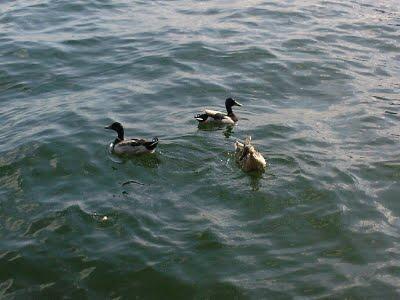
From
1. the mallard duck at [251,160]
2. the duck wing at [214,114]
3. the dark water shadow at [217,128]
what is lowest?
the dark water shadow at [217,128]

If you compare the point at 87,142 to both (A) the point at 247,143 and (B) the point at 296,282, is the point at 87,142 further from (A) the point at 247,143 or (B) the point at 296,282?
(B) the point at 296,282

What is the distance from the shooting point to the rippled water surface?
9.89 metres

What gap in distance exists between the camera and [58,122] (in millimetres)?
15695

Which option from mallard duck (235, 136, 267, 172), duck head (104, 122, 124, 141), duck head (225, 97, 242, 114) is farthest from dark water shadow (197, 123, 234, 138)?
mallard duck (235, 136, 267, 172)

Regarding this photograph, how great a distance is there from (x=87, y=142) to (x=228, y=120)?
3.70 m

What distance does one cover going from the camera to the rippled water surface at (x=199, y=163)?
32.4 feet

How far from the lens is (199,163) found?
43.5 feet

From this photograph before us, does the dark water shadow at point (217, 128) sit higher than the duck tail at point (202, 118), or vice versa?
the duck tail at point (202, 118)

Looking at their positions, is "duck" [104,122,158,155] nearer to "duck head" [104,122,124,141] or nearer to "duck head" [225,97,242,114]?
"duck head" [104,122,124,141]

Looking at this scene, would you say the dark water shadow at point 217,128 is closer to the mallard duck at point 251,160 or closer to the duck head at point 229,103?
the duck head at point 229,103

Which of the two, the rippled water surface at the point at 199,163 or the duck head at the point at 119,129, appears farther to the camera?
the duck head at the point at 119,129

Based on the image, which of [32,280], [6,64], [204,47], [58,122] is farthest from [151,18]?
[32,280]

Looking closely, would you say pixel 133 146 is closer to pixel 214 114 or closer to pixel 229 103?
pixel 214 114

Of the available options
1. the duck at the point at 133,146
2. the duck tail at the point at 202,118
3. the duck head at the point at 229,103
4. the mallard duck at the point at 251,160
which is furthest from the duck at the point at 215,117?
the mallard duck at the point at 251,160
